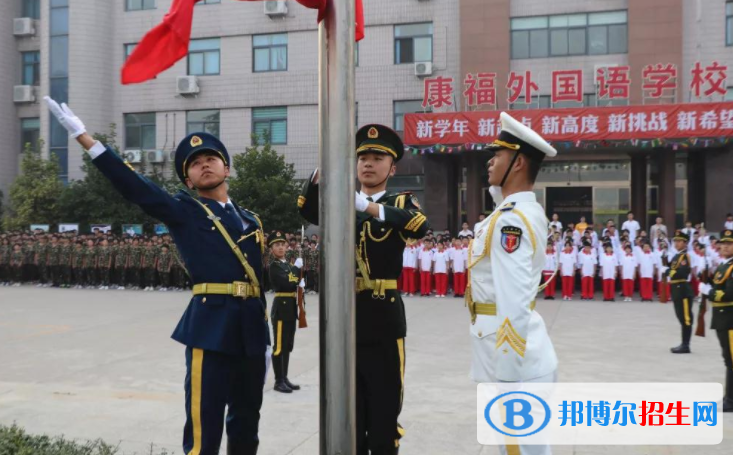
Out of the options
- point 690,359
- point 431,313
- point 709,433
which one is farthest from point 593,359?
point 431,313

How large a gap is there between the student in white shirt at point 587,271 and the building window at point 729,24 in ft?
33.0

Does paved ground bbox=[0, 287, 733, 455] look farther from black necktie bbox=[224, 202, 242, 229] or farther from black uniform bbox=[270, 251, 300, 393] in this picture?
black necktie bbox=[224, 202, 242, 229]

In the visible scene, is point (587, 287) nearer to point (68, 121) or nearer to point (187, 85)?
point (68, 121)

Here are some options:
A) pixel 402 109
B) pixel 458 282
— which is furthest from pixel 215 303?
pixel 402 109

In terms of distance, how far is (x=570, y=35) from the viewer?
71.2 feet

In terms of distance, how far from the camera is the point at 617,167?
2511 cm

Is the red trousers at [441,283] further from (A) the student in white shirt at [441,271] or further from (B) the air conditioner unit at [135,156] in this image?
(B) the air conditioner unit at [135,156]

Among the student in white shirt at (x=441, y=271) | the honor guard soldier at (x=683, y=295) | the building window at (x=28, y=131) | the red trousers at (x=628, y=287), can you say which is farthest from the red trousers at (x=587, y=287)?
the building window at (x=28, y=131)

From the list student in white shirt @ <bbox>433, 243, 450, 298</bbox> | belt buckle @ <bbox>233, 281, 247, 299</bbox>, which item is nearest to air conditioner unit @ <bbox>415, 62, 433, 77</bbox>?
student in white shirt @ <bbox>433, 243, 450, 298</bbox>

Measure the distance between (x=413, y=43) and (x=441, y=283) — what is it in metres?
10.1

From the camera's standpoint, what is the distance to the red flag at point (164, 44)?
2420 mm

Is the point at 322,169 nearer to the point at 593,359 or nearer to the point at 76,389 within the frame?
the point at 76,389

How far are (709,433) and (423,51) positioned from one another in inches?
769

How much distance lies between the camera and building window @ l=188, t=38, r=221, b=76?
81.7 feet
